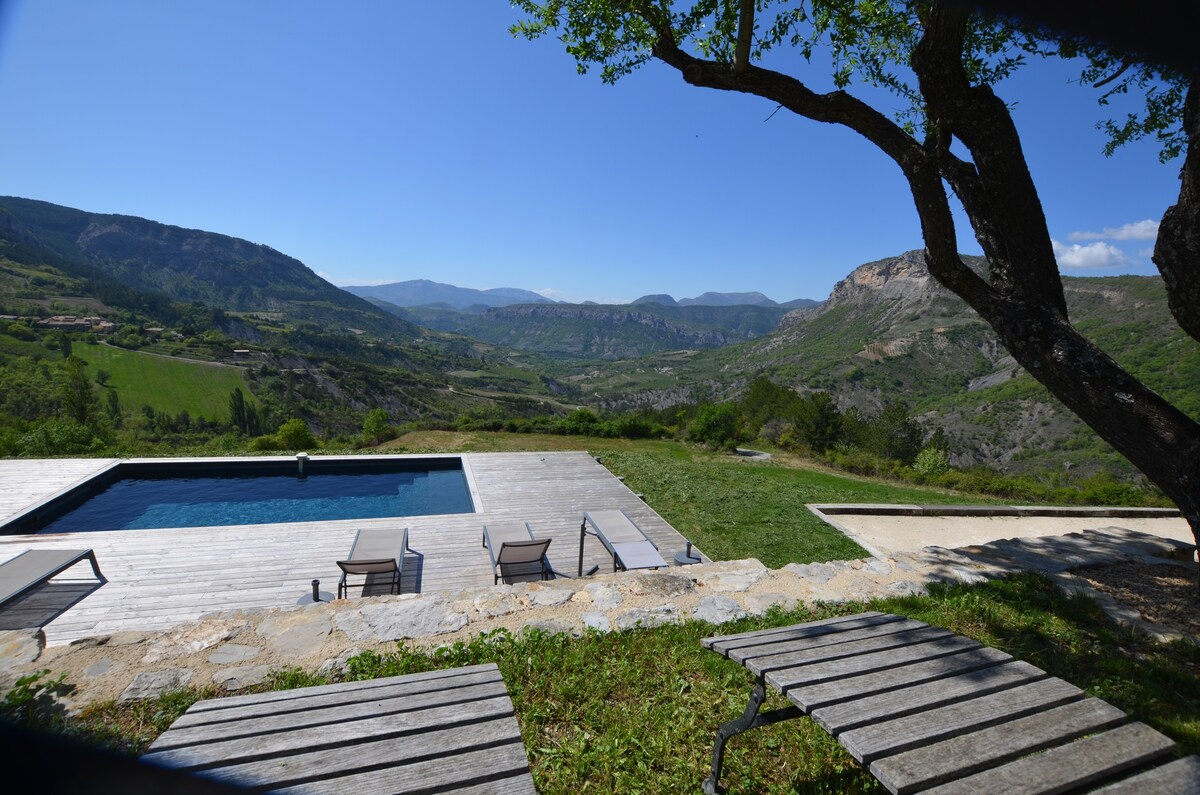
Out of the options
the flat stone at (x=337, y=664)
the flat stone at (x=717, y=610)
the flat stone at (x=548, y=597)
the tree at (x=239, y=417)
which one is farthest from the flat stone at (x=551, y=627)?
the tree at (x=239, y=417)

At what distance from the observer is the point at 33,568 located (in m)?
5.54

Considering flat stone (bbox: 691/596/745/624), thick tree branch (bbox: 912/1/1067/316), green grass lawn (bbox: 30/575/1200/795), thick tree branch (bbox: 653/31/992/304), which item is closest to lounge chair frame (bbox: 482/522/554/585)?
flat stone (bbox: 691/596/745/624)

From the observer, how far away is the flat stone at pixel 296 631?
3.31 metres

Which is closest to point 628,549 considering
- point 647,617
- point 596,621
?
point 647,617

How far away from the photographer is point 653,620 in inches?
153

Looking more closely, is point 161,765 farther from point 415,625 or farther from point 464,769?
point 415,625

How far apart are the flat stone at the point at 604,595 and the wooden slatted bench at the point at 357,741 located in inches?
81.8

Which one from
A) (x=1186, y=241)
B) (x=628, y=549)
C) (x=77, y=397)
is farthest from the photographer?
(x=77, y=397)

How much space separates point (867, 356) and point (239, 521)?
90.6 m

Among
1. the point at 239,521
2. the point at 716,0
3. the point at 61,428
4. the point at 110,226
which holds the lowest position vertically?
the point at 239,521

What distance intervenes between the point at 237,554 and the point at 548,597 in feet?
17.7

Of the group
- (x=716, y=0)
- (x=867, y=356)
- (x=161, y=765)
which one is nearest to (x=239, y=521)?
(x=161, y=765)

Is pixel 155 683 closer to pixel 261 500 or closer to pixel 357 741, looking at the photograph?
pixel 357 741

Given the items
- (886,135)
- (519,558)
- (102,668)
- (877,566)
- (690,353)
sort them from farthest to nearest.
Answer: (690,353)
(519,558)
(877,566)
(886,135)
(102,668)
